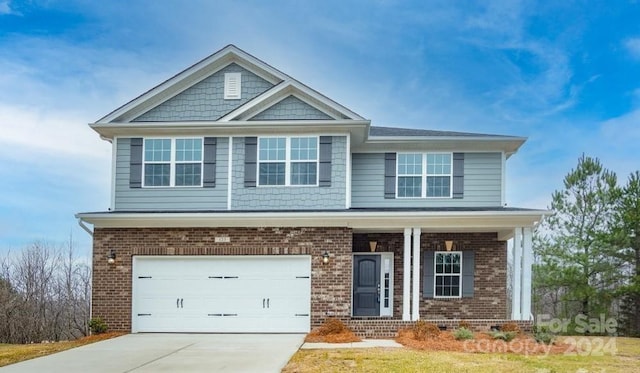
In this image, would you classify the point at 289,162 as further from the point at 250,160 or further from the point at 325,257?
the point at 325,257

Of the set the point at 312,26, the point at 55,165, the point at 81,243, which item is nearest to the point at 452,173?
the point at 312,26

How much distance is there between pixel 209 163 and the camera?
14.7 m

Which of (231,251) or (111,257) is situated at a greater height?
(231,251)

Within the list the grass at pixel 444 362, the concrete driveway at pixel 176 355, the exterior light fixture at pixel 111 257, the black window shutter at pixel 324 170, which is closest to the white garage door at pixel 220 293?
the exterior light fixture at pixel 111 257

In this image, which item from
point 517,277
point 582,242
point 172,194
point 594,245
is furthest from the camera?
point 582,242

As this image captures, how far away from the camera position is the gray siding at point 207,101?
15.1m

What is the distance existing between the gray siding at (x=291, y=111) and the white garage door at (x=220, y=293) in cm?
363

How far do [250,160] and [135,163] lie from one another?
3.04 meters


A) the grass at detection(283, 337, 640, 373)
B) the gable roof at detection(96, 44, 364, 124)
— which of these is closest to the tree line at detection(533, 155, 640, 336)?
the grass at detection(283, 337, 640, 373)

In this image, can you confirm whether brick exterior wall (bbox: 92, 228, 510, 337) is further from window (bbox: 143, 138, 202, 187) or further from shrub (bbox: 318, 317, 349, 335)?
window (bbox: 143, 138, 202, 187)

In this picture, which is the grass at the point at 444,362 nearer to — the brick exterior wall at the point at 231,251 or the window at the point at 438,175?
the brick exterior wall at the point at 231,251

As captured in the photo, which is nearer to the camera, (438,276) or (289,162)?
(289,162)

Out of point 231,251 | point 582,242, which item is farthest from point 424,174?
point 582,242

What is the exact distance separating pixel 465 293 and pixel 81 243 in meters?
18.7
